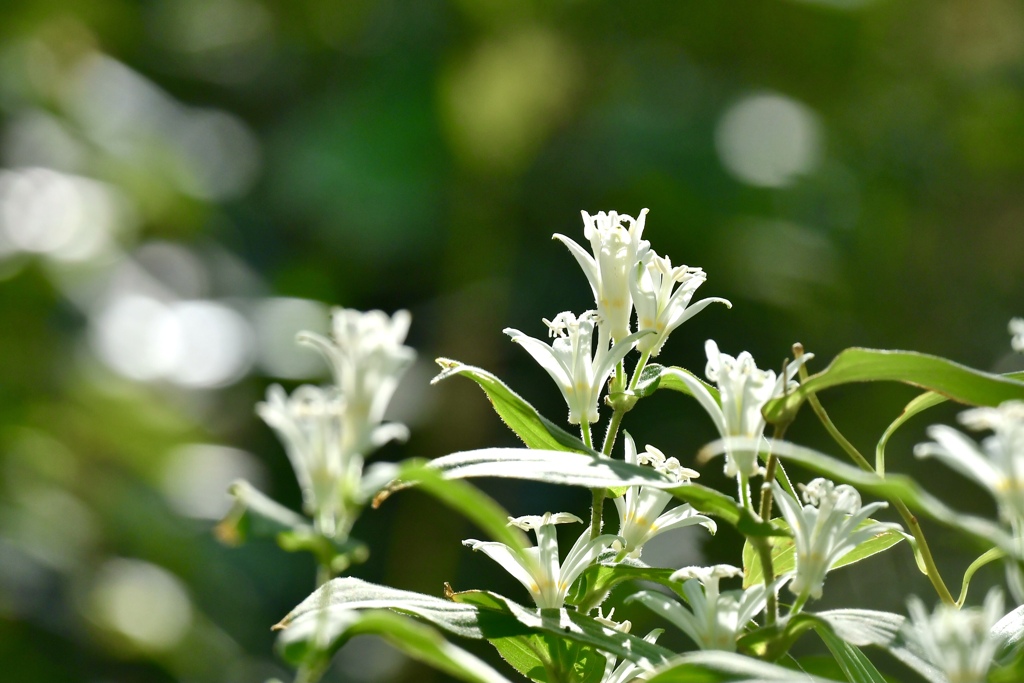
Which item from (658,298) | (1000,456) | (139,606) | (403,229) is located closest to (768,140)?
(403,229)

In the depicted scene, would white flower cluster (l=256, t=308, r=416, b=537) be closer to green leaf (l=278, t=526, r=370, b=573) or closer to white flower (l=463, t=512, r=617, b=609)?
green leaf (l=278, t=526, r=370, b=573)

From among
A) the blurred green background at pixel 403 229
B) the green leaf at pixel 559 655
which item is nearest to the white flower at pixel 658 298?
the green leaf at pixel 559 655

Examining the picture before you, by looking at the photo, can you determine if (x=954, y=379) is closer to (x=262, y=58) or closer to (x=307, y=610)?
(x=307, y=610)

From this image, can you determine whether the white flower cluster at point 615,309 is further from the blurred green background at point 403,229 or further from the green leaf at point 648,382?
the blurred green background at point 403,229

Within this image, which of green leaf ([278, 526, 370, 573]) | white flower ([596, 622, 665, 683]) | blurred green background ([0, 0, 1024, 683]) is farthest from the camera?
blurred green background ([0, 0, 1024, 683])

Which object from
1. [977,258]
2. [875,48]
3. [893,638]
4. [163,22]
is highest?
[163,22]

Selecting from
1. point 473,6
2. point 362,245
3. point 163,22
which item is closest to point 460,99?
point 473,6

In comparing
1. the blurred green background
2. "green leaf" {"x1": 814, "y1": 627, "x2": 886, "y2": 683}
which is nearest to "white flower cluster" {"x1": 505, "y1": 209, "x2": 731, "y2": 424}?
"green leaf" {"x1": 814, "y1": 627, "x2": 886, "y2": 683}
